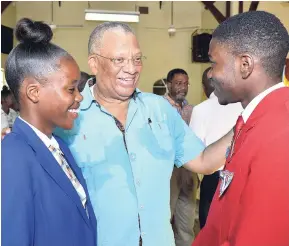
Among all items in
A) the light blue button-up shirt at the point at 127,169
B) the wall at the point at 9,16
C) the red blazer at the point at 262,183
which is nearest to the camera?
the red blazer at the point at 262,183

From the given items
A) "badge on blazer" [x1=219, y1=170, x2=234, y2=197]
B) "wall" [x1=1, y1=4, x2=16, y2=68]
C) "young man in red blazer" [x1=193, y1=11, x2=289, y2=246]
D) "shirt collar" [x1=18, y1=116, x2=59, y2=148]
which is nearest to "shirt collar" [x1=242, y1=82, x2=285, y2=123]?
"young man in red blazer" [x1=193, y1=11, x2=289, y2=246]

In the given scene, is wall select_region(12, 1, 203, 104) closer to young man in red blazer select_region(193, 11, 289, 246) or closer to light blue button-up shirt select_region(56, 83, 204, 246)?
light blue button-up shirt select_region(56, 83, 204, 246)

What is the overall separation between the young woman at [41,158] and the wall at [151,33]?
957 cm

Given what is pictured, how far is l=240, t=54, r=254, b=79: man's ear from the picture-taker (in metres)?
1.10

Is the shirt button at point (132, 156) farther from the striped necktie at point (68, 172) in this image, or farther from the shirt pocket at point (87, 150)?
the striped necktie at point (68, 172)

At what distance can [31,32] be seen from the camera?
125 centimetres

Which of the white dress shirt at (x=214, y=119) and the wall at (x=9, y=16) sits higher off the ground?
the wall at (x=9, y=16)

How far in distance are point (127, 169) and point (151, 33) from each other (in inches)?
383

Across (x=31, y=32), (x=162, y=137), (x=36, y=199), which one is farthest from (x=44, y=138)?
(x=162, y=137)

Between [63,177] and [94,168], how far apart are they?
1.06 ft

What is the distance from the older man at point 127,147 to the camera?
59.1 inches

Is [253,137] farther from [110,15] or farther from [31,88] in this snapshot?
[110,15]

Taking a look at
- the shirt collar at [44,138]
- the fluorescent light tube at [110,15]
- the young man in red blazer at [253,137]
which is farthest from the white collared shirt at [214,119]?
the fluorescent light tube at [110,15]

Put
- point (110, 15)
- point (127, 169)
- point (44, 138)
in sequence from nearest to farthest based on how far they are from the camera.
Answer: point (44, 138) → point (127, 169) → point (110, 15)
